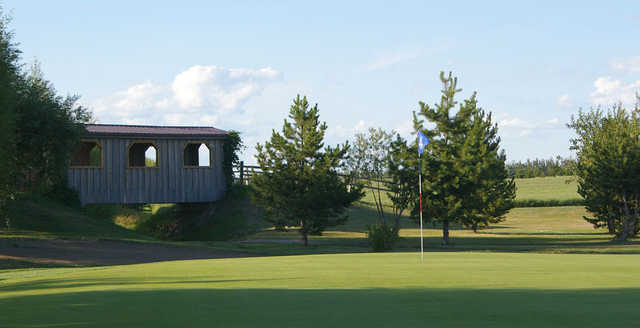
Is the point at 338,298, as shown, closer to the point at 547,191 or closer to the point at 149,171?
the point at 149,171

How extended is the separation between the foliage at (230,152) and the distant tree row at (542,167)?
2803cm

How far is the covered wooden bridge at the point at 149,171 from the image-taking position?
38156 mm

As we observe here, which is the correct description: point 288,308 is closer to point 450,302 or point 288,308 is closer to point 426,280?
point 450,302

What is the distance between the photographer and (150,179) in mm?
39406

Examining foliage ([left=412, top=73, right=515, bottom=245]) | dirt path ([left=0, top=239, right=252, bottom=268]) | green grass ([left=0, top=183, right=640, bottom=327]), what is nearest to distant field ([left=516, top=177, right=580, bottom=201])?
foliage ([left=412, top=73, right=515, bottom=245])

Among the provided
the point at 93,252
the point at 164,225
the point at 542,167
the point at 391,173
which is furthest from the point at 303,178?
the point at 542,167

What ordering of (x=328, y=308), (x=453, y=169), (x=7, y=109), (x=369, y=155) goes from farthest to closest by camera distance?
(x=369, y=155), (x=453, y=169), (x=7, y=109), (x=328, y=308)

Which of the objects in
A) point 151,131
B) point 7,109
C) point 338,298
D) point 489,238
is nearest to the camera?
point 338,298

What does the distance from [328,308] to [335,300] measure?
0.72m

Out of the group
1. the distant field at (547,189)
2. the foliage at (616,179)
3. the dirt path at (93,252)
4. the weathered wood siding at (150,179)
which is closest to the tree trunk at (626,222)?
the foliage at (616,179)

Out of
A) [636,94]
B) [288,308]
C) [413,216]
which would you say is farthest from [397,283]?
[636,94]

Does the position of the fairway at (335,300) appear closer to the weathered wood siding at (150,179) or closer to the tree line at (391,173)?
the tree line at (391,173)

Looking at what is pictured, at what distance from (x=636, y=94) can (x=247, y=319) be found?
4769cm

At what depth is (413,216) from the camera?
3462cm
